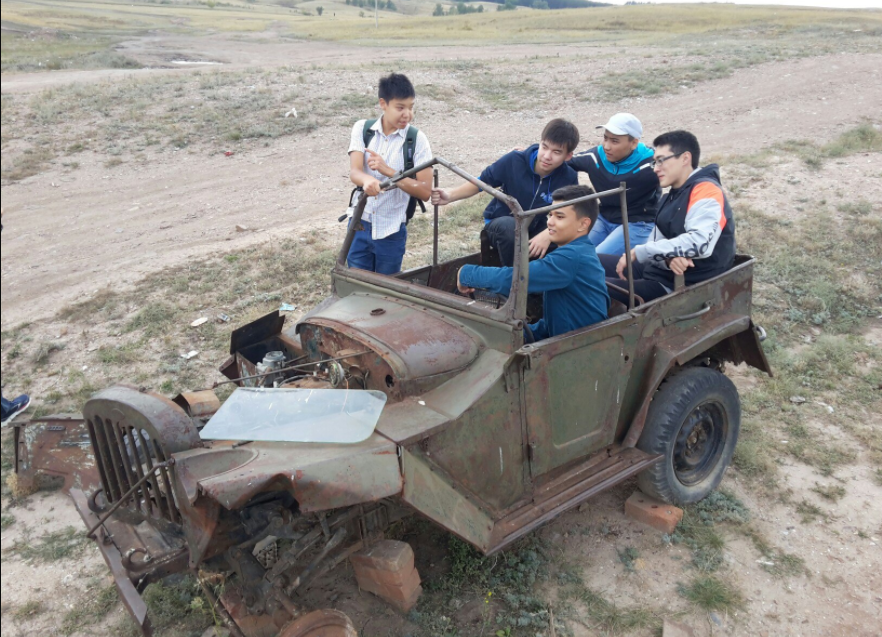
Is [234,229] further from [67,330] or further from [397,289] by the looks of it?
[397,289]

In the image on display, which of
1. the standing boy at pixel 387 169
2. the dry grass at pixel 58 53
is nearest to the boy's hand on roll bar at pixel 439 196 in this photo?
the standing boy at pixel 387 169

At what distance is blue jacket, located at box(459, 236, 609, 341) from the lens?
3.46 m

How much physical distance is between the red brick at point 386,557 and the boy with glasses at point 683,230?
2.10 meters

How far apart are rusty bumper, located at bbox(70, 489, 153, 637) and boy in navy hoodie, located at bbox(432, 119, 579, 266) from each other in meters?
2.65

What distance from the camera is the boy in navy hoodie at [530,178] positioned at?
4223mm

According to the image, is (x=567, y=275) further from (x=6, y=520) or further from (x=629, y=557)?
(x=6, y=520)

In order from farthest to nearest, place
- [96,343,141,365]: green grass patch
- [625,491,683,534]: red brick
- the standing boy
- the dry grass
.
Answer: the dry grass < [96,343,141,365]: green grass patch < the standing boy < [625,491,683,534]: red brick

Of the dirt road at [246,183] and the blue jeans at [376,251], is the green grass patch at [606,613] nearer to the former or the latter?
the blue jeans at [376,251]

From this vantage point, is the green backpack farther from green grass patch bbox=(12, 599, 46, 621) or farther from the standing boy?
green grass patch bbox=(12, 599, 46, 621)

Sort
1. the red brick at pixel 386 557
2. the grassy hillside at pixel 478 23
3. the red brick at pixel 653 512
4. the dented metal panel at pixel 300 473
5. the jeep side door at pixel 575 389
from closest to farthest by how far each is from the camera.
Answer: the dented metal panel at pixel 300 473, the red brick at pixel 386 557, the jeep side door at pixel 575 389, the red brick at pixel 653 512, the grassy hillside at pixel 478 23

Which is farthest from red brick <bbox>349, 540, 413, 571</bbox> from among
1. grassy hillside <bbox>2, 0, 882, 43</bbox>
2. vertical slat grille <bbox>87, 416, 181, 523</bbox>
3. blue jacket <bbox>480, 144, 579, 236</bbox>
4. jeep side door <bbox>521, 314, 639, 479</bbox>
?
grassy hillside <bbox>2, 0, 882, 43</bbox>

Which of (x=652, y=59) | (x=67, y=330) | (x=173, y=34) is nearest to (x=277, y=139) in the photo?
(x=67, y=330)

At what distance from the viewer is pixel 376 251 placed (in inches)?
190

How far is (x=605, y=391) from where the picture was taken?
3664mm
